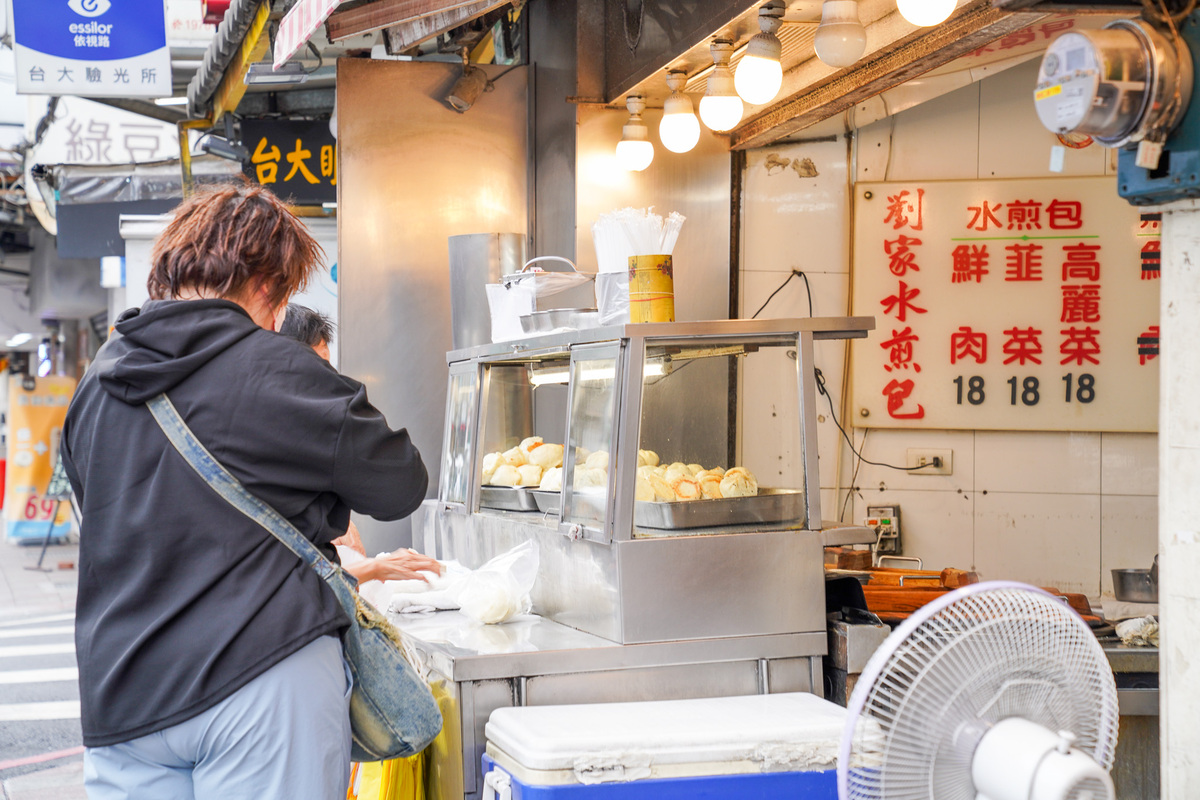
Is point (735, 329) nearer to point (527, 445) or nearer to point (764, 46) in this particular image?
point (527, 445)

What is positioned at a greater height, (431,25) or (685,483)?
(431,25)

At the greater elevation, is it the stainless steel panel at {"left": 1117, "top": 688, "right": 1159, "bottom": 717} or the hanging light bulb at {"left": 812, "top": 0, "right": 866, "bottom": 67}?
the hanging light bulb at {"left": 812, "top": 0, "right": 866, "bottom": 67}

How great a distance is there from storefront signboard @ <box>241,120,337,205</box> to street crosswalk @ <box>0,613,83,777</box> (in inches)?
156

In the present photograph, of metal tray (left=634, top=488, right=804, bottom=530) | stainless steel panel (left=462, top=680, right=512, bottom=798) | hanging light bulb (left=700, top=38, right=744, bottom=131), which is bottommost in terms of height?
stainless steel panel (left=462, top=680, right=512, bottom=798)

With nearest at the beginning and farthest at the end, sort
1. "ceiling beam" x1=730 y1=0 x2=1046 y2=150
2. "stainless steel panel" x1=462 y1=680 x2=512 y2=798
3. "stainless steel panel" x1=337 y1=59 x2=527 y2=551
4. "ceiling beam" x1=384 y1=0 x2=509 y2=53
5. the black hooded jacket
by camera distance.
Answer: the black hooded jacket
"stainless steel panel" x1=462 y1=680 x2=512 y2=798
"ceiling beam" x1=730 y1=0 x2=1046 y2=150
"ceiling beam" x1=384 y1=0 x2=509 y2=53
"stainless steel panel" x1=337 y1=59 x2=527 y2=551

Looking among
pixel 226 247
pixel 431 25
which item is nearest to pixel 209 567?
pixel 226 247

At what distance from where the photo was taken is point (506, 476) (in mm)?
4117

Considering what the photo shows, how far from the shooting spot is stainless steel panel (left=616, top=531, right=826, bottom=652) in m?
3.06

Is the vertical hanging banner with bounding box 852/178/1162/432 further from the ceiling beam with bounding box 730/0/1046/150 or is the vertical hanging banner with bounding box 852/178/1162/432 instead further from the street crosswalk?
the street crosswalk

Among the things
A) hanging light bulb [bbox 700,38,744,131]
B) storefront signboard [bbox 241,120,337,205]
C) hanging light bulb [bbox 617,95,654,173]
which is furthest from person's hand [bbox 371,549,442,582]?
storefront signboard [bbox 241,120,337,205]

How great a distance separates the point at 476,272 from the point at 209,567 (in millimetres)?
3398

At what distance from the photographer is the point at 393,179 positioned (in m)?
5.80

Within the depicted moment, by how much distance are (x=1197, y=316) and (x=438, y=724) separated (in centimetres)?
195

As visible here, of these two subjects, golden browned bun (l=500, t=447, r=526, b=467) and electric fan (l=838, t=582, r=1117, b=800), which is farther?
golden browned bun (l=500, t=447, r=526, b=467)
